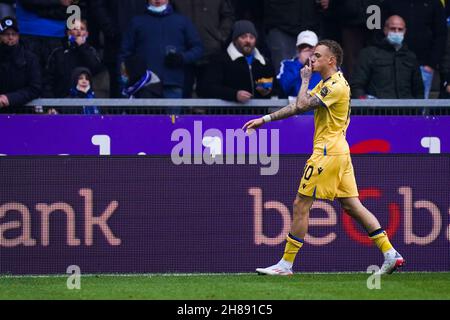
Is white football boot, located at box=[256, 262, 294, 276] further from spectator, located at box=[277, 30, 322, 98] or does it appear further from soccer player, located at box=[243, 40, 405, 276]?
spectator, located at box=[277, 30, 322, 98]

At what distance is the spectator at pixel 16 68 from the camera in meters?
13.1

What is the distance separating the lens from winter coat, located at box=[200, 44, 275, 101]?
44.8ft

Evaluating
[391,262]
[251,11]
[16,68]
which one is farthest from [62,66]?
[391,262]

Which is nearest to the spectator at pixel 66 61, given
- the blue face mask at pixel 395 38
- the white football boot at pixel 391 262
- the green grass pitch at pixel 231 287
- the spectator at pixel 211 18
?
the spectator at pixel 211 18

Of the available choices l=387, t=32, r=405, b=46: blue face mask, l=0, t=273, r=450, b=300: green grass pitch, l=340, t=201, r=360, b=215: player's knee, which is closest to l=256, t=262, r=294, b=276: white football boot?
l=0, t=273, r=450, b=300: green grass pitch

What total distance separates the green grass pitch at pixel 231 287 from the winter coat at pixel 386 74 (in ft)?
9.96

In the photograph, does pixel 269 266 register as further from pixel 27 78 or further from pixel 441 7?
pixel 441 7

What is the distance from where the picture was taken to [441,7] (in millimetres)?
14750

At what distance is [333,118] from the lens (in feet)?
35.5

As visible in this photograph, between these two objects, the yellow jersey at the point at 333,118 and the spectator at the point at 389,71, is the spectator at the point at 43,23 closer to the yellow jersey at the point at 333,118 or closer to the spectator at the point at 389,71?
the spectator at the point at 389,71

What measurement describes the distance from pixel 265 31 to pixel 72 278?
16.2 ft
